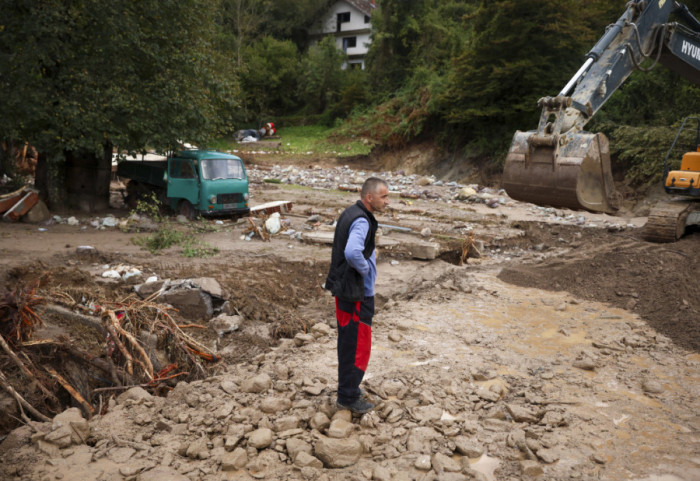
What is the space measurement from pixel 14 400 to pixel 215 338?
2.43 m

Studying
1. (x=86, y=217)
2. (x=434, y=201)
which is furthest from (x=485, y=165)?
(x=86, y=217)

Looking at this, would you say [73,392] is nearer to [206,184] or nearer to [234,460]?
[234,460]

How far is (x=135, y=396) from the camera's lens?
15.4ft

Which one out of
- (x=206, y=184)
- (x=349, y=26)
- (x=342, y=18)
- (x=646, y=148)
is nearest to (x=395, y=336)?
(x=206, y=184)

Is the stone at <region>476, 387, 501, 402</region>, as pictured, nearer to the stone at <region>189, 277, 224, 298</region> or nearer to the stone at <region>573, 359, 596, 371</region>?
the stone at <region>573, 359, 596, 371</region>

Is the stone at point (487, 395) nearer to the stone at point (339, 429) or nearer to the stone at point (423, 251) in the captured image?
the stone at point (339, 429)

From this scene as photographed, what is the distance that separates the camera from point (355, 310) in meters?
4.10

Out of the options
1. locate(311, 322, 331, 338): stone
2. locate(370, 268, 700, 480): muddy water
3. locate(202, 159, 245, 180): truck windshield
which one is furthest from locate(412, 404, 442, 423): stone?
locate(202, 159, 245, 180): truck windshield

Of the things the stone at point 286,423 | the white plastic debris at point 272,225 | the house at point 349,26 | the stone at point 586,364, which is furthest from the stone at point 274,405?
the house at point 349,26

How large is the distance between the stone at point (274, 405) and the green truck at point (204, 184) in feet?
32.7

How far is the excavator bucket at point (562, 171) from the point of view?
6.70 metres

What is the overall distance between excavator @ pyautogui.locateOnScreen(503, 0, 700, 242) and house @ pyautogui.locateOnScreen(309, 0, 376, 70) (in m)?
39.9

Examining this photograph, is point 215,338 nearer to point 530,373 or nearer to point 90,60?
point 530,373

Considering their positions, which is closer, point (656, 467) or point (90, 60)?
point (656, 467)
